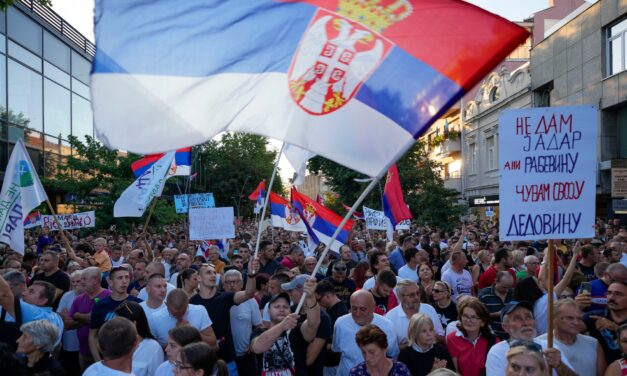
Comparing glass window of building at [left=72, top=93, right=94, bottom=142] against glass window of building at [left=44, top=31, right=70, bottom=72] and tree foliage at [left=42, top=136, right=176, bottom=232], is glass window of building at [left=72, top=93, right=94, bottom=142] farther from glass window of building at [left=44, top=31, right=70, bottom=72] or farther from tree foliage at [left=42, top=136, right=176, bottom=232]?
tree foliage at [left=42, top=136, right=176, bottom=232]

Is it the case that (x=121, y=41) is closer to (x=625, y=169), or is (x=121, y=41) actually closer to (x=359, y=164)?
(x=359, y=164)

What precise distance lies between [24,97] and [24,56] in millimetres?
1743

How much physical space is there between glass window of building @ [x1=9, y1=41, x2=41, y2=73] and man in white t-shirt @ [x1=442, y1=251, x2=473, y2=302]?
2175 centimetres

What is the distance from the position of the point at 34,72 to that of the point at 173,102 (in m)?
25.3

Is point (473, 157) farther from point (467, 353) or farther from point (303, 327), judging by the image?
point (303, 327)

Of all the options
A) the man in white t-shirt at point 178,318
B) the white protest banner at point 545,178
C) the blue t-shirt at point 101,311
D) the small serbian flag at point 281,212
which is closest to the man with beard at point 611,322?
the white protest banner at point 545,178

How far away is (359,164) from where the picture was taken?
13.0 feet

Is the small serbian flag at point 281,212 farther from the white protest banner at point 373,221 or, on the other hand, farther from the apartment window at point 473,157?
the apartment window at point 473,157

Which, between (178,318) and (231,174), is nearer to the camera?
(178,318)

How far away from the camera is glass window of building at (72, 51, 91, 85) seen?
31266 millimetres

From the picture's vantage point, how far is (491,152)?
40375mm

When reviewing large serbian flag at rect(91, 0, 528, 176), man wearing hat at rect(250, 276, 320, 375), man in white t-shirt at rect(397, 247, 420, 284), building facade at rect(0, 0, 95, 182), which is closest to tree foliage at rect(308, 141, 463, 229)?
building facade at rect(0, 0, 95, 182)

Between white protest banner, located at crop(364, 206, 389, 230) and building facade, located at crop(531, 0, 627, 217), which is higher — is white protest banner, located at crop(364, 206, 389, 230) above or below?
below

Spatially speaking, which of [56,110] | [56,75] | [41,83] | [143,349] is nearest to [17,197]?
[143,349]
